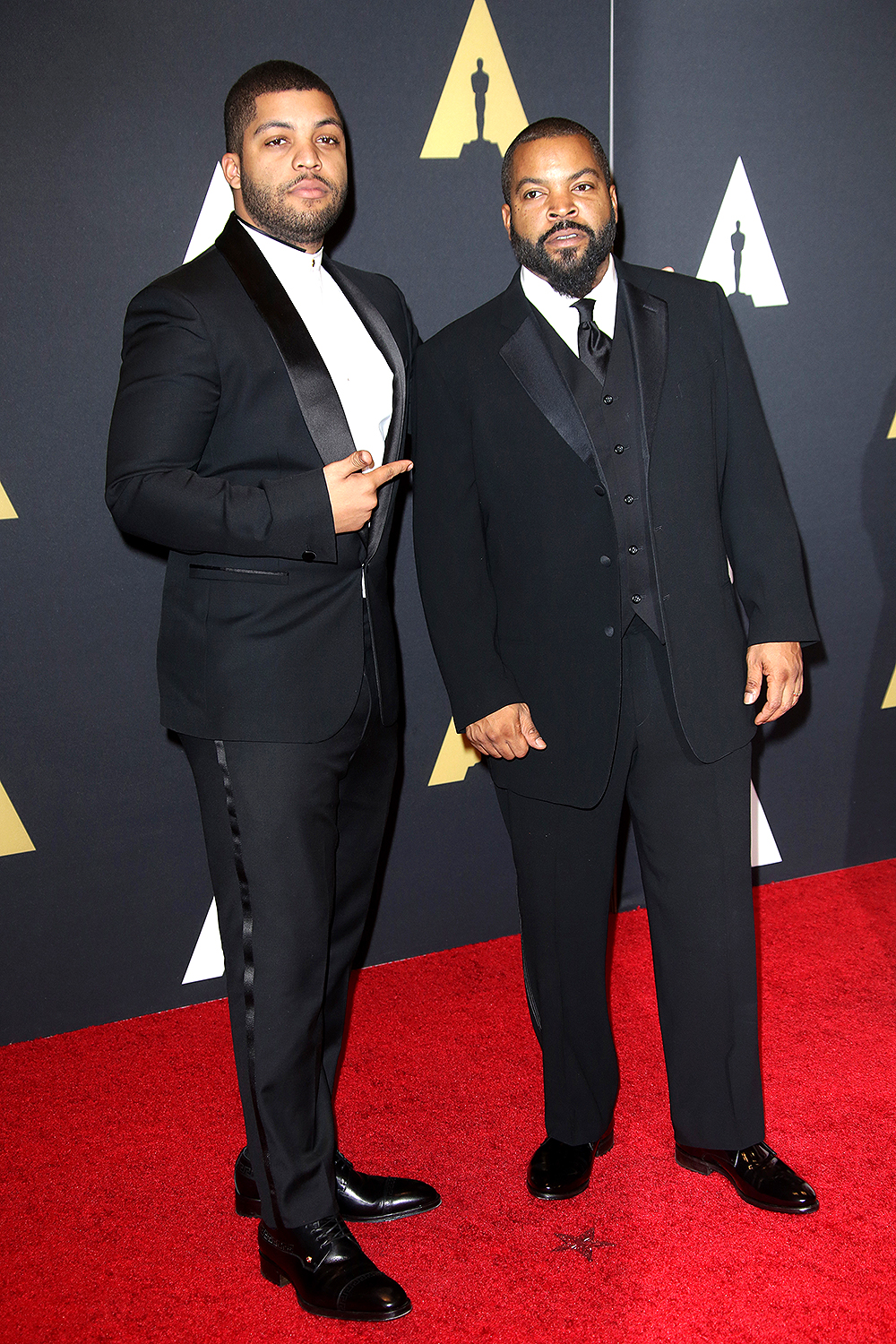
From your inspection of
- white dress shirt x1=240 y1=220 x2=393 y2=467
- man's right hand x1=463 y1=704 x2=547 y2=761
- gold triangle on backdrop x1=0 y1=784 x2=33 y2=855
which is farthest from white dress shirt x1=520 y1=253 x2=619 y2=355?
gold triangle on backdrop x1=0 y1=784 x2=33 y2=855

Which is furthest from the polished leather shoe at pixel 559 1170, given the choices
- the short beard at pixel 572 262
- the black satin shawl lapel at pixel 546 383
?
the short beard at pixel 572 262

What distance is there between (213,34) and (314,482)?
4.58 ft

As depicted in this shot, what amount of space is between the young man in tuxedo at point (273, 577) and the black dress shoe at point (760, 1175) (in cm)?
67

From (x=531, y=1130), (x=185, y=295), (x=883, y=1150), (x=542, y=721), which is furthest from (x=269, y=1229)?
(x=185, y=295)

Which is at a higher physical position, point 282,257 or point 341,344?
point 282,257

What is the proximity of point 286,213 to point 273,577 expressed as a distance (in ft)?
2.13

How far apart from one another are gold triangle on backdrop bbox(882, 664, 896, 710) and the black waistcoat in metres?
1.82

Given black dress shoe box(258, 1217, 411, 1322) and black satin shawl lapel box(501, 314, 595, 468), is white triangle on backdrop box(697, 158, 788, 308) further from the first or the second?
black dress shoe box(258, 1217, 411, 1322)

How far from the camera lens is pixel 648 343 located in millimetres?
1986

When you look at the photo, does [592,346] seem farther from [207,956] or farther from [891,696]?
[891,696]

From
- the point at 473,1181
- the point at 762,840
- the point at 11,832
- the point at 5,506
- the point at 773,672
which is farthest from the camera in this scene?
the point at 762,840

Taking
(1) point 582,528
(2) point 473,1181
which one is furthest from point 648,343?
(2) point 473,1181

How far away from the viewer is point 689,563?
6.47 feet

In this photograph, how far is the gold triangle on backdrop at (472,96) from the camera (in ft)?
8.86
